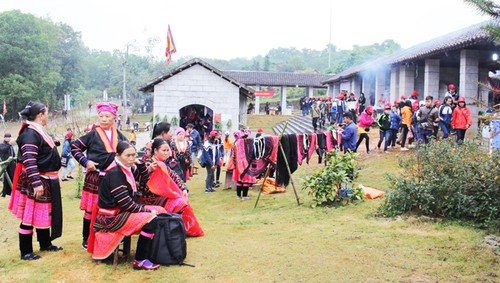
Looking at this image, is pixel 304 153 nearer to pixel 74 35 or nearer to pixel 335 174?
pixel 335 174

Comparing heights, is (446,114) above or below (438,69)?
below

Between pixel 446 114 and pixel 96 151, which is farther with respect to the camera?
pixel 446 114

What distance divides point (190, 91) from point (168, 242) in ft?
50.3

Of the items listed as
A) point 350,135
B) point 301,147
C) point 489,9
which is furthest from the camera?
point 350,135

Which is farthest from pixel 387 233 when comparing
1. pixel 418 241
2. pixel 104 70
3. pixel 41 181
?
pixel 104 70

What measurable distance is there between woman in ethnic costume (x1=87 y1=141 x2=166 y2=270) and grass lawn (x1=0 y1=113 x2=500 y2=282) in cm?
22

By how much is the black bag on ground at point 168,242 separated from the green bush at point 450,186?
3349 mm

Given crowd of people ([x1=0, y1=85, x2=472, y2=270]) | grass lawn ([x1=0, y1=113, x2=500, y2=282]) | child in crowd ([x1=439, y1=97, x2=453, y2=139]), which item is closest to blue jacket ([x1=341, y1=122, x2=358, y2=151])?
grass lawn ([x1=0, y1=113, x2=500, y2=282])

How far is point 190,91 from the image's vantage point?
65.1ft

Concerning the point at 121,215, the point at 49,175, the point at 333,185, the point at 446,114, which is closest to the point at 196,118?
the point at 446,114

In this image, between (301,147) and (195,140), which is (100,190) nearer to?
(301,147)

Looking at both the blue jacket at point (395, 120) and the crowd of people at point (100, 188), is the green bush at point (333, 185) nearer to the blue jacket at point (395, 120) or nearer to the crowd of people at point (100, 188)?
the crowd of people at point (100, 188)

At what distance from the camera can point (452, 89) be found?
13.2 meters

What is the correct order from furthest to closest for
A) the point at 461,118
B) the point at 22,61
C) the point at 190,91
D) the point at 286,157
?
the point at 22,61 < the point at 190,91 < the point at 461,118 < the point at 286,157
